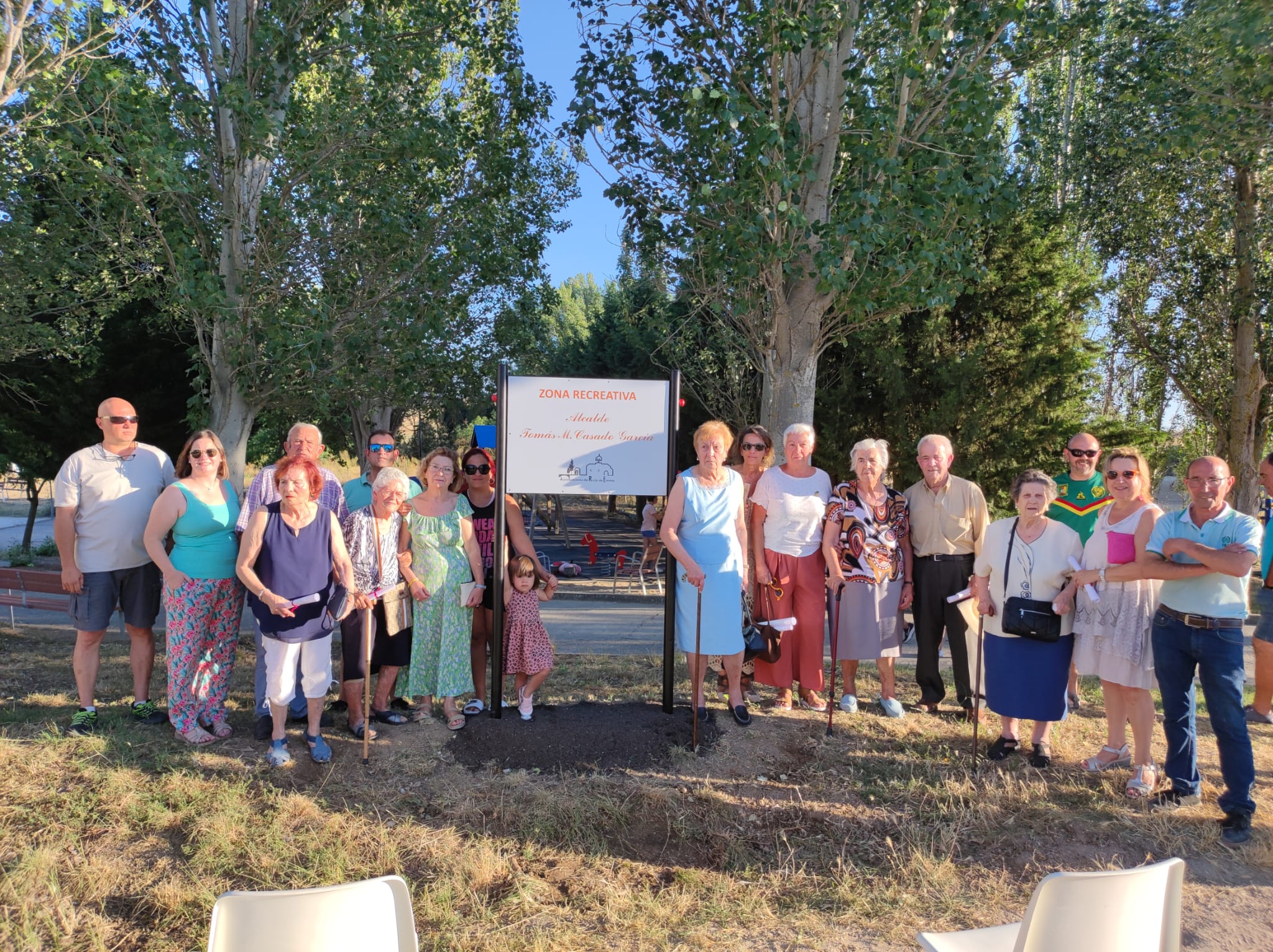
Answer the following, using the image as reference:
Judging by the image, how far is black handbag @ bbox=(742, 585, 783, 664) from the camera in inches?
210

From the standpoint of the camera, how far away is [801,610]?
5523mm

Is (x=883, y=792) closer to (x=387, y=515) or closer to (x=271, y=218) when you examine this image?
(x=387, y=515)

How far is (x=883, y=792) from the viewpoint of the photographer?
175 inches

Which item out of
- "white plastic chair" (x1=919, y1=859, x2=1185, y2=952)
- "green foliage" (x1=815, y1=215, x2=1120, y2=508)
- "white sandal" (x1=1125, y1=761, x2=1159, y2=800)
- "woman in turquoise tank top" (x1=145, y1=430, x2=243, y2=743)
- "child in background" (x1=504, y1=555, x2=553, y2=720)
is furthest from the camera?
"green foliage" (x1=815, y1=215, x2=1120, y2=508)

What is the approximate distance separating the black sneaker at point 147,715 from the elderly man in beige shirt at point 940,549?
484 centimetres

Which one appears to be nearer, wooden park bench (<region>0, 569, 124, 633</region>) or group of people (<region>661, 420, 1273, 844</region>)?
group of people (<region>661, 420, 1273, 844</region>)

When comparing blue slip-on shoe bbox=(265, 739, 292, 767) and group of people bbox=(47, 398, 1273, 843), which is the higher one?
group of people bbox=(47, 398, 1273, 843)

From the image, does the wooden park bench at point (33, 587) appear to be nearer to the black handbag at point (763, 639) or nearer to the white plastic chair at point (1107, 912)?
the black handbag at point (763, 639)

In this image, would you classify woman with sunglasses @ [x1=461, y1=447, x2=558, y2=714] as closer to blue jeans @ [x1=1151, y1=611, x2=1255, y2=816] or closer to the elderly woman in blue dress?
the elderly woman in blue dress

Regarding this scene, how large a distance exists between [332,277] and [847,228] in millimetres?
5118

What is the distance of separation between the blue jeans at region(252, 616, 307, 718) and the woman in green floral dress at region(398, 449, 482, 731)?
0.75 m

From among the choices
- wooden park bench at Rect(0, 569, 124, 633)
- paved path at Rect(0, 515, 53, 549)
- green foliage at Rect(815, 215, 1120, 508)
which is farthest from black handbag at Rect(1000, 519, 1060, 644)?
paved path at Rect(0, 515, 53, 549)

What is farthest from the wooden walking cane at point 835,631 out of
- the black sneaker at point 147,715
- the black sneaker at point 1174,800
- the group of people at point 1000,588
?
the black sneaker at point 147,715

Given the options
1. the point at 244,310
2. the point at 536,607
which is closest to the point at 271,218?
the point at 244,310
